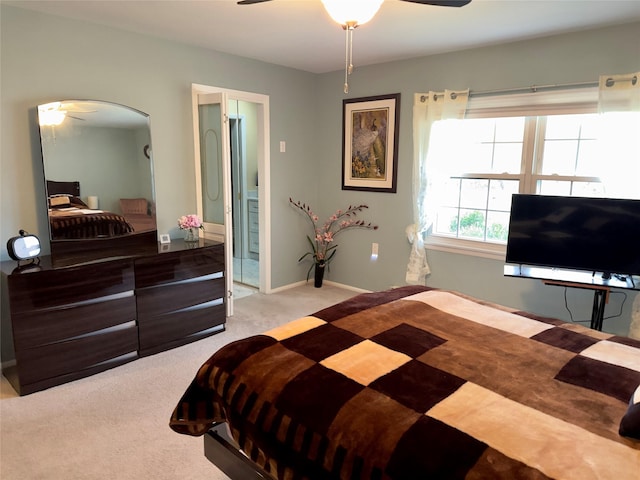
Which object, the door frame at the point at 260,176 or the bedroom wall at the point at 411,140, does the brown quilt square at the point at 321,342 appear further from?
the bedroom wall at the point at 411,140

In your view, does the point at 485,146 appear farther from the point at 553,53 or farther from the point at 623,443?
the point at 623,443

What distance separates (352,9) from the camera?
1.78 metres

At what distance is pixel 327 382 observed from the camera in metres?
1.49

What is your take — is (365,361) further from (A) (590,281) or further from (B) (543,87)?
(B) (543,87)

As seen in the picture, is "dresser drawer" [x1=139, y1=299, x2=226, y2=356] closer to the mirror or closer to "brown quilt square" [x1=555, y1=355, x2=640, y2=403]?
the mirror

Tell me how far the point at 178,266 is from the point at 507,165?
2872 millimetres

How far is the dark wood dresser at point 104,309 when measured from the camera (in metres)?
2.55

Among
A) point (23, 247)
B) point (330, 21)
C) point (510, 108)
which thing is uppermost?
point (330, 21)

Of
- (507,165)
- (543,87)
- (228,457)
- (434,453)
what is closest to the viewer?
(434,453)

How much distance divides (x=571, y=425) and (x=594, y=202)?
210 cm

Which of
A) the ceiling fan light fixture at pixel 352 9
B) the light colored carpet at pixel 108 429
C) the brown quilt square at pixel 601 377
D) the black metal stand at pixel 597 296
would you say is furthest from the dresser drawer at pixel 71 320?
the black metal stand at pixel 597 296

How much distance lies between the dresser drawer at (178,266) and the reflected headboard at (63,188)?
696 millimetres

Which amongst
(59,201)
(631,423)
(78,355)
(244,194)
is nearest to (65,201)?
(59,201)

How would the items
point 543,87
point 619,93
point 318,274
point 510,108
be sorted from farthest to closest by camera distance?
point 318,274 → point 510,108 → point 543,87 → point 619,93
